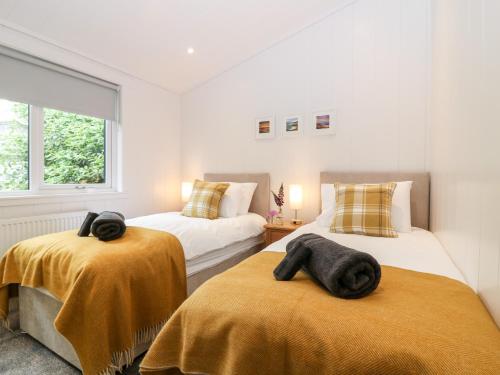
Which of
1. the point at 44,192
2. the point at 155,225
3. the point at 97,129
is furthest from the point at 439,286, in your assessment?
the point at 97,129

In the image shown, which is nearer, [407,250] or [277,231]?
[407,250]

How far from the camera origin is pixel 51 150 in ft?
8.66

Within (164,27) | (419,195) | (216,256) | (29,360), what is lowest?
(29,360)

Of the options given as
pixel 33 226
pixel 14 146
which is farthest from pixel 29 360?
pixel 14 146

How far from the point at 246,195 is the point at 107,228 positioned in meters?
1.63

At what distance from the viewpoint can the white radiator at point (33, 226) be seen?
2156 millimetres

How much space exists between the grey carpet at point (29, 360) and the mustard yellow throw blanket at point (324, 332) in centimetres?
95

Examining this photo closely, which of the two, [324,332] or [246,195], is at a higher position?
[246,195]

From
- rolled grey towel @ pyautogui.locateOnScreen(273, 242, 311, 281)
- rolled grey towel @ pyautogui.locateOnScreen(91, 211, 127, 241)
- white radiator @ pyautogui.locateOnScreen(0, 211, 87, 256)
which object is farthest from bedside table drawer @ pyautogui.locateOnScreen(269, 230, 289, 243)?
white radiator @ pyautogui.locateOnScreen(0, 211, 87, 256)

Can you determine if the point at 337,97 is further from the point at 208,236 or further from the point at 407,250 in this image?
the point at 208,236

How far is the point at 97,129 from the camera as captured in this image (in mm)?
3025

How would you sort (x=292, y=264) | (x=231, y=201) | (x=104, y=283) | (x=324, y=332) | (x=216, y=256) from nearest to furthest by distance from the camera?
(x=324, y=332)
(x=292, y=264)
(x=104, y=283)
(x=216, y=256)
(x=231, y=201)

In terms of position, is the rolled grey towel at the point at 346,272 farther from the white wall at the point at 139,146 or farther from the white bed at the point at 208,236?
the white wall at the point at 139,146

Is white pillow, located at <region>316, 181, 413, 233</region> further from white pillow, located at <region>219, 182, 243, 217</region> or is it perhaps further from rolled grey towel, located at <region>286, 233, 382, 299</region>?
rolled grey towel, located at <region>286, 233, 382, 299</region>
